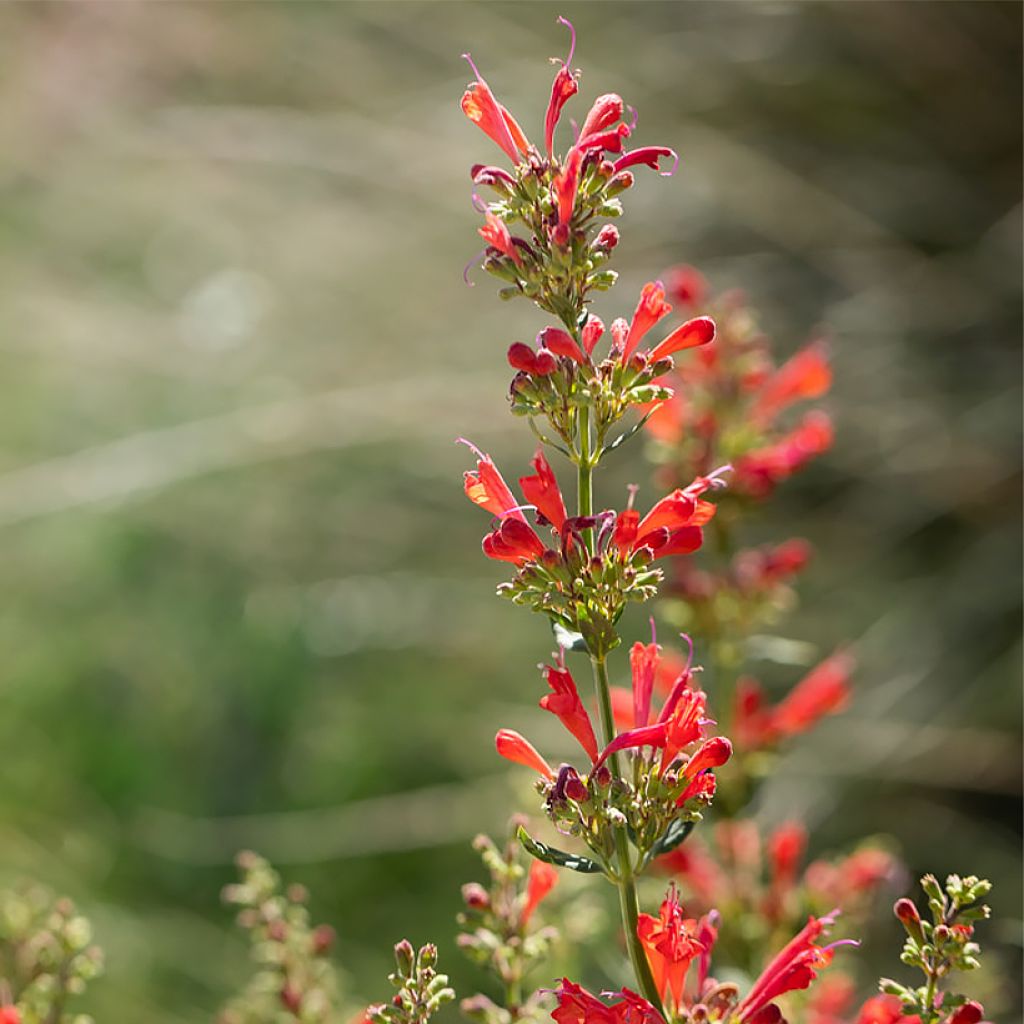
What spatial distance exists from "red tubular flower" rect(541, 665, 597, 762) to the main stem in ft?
0.04

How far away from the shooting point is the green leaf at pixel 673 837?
0.40 metres

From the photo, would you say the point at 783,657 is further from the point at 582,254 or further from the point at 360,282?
the point at 360,282

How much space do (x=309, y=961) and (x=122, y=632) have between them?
36.4 inches

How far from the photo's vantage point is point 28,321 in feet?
4.52

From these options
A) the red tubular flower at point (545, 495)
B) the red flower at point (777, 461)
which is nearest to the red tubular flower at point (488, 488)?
the red tubular flower at point (545, 495)

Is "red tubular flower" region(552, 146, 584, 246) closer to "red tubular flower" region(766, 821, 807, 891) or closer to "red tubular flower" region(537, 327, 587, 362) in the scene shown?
"red tubular flower" region(537, 327, 587, 362)

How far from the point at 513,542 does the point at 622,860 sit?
0.35 feet

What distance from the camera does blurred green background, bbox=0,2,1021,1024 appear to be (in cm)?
119

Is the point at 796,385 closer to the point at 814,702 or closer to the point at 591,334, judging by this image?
the point at 814,702

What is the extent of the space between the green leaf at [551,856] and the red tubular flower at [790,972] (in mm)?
68

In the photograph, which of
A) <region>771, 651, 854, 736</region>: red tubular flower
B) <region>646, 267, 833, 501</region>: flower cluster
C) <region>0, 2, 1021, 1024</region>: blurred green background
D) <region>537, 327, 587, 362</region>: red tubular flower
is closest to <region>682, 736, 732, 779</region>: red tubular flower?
<region>537, 327, 587, 362</region>: red tubular flower

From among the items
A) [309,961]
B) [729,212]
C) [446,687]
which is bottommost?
[309,961]

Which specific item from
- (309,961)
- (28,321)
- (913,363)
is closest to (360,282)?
(28,321)

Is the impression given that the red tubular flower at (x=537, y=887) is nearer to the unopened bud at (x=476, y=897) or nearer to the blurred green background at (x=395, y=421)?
the unopened bud at (x=476, y=897)
